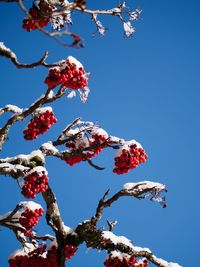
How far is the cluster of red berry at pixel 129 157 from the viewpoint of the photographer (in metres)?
7.29

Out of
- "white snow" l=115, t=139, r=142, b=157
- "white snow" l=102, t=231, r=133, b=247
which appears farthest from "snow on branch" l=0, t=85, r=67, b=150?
"white snow" l=102, t=231, r=133, b=247

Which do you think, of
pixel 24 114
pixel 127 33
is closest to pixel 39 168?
pixel 24 114

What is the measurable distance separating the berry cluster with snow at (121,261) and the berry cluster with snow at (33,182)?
2735mm

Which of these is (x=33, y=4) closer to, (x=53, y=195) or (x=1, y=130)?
(x=1, y=130)

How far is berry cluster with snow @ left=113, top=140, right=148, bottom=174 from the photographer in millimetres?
7293

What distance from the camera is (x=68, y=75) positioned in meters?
6.08

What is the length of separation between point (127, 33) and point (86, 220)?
16.5 feet

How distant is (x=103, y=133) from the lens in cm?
806

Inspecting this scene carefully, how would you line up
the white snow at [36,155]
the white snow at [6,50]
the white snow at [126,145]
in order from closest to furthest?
the white snow at [6,50]
the white snow at [36,155]
the white snow at [126,145]

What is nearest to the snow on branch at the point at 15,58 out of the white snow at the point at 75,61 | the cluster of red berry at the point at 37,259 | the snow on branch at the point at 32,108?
the white snow at the point at 75,61

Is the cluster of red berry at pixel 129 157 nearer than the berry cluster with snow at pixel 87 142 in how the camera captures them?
Yes

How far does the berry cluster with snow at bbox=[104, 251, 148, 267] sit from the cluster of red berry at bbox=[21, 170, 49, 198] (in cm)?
274

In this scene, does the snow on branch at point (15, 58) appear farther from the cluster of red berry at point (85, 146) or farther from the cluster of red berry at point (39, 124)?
the cluster of red berry at point (85, 146)

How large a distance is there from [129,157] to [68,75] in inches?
96.7
